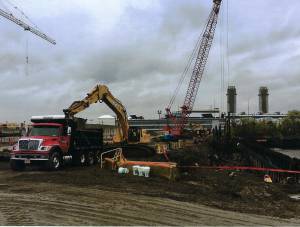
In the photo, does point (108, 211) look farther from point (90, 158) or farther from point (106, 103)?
point (106, 103)

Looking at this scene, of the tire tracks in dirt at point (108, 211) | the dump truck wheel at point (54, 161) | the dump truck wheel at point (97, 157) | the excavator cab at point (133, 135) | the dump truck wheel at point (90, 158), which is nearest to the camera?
the tire tracks in dirt at point (108, 211)

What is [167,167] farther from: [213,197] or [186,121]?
[186,121]

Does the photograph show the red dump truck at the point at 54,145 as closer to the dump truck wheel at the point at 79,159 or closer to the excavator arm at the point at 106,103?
the dump truck wheel at the point at 79,159

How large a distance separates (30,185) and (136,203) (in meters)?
6.38

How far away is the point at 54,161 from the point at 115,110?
1248 cm

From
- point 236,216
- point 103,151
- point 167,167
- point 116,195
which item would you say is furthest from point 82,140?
point 236,216

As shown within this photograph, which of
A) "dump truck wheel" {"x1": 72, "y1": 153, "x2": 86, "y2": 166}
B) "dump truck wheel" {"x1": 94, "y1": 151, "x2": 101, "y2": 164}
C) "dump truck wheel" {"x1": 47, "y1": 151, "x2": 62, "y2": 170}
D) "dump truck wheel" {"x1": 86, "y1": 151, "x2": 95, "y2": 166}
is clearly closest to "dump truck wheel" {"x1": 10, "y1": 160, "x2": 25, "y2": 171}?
"dump truck wheel" {"x1": 47, "y1": 151, "x2": 62, "y2": 170}

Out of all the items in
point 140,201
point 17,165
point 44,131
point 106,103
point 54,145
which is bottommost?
point 140,201

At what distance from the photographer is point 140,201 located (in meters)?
15.3

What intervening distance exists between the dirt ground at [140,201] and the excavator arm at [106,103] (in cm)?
953

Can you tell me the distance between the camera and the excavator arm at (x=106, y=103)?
32.0 meters

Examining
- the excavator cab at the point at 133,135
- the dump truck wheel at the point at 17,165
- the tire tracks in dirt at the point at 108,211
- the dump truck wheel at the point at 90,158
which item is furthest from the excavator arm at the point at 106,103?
the tire tracks in dirt at the point at 108,211

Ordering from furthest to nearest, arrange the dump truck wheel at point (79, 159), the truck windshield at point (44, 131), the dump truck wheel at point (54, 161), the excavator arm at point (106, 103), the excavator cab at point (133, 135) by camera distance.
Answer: the excavator cab at point (133, 135) → the excavator arm at point (106, 103) → the dump truck wheel at point (79, 159) → the truck windshield at point (44, 131) → the dump truck wheel at point (54, 161)

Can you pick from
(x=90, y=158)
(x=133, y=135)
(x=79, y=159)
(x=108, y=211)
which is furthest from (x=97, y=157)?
(x=108, y=211)
